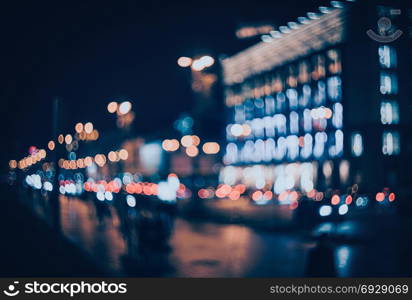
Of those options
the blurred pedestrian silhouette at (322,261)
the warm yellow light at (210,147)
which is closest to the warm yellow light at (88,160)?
the warm yellow light at (210,147)

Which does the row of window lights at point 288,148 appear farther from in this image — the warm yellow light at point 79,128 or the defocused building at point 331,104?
the warm yellow light at point 79,128

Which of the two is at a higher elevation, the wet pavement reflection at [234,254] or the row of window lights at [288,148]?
the row of window lights at [288,148]

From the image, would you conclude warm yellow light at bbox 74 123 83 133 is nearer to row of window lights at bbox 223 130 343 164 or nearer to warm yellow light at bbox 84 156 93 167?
warm yellow light at bbox 84 156 93 167

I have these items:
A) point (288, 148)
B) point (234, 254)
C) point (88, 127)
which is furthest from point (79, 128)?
point (288, 148)

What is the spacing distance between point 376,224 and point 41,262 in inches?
688

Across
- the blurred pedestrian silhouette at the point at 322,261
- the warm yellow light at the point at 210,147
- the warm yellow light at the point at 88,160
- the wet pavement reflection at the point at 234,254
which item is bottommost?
the wet pavement reflection at the point at 234,254

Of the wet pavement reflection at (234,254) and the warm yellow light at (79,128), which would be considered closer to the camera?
the wet pavement reflection at (234,254)

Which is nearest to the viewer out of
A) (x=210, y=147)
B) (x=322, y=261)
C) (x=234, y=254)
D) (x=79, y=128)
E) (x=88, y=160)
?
(x=322, y=261)

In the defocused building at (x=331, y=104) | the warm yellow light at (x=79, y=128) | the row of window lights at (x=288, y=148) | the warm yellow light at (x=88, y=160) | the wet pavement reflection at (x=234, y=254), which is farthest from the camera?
the warm yellow light at (x=88, y=160)

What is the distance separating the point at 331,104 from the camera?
2456 inches

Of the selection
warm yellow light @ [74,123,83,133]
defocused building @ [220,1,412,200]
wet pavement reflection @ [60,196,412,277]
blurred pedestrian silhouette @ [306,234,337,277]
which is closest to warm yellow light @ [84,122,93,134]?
warm yellow light @ [74,123,83,133]

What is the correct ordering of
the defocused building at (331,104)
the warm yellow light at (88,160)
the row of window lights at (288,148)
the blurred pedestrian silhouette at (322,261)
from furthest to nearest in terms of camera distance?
the warm yellow light at (88,160) < the row of window lights at (288,148) < the defocused building at (331,104) < the blurred pedestrian silhouette at (322,261)

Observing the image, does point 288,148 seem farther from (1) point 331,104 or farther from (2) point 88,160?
(2) point 88,160

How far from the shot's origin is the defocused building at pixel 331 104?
56.5 meters
